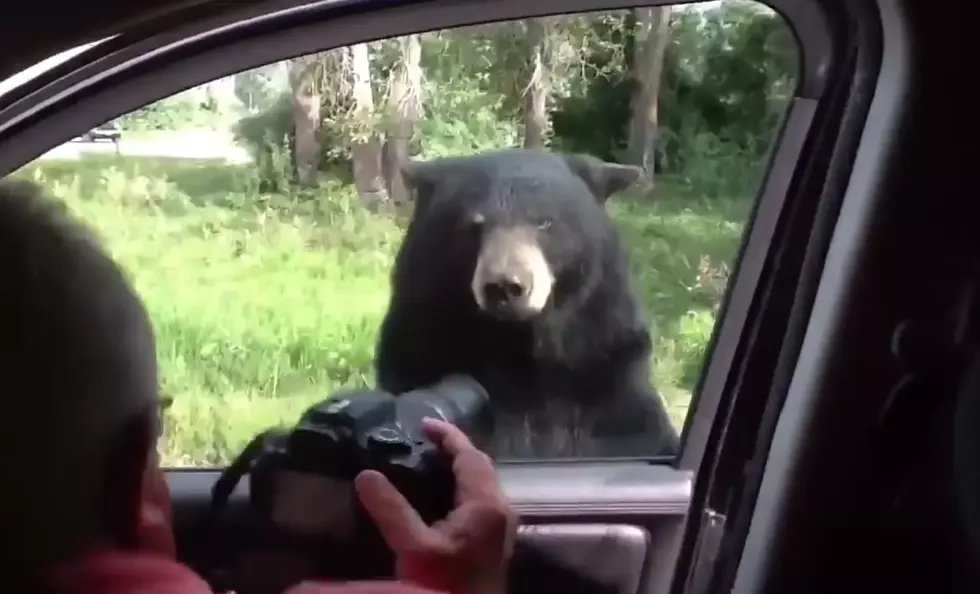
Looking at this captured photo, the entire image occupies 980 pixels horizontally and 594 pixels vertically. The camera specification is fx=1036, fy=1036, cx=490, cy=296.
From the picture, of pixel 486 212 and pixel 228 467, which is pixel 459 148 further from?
pixel 228 467

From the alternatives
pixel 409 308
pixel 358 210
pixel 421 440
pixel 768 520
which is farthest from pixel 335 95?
pixel 768 520

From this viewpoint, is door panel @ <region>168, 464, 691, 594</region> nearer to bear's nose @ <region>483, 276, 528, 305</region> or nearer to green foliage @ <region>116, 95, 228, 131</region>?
bear's nose @ <region>483, 276, 528, 305</region>

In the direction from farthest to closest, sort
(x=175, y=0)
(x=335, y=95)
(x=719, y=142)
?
(x=719, y=142)
(x=335, y=95)
(x=175, y=0)

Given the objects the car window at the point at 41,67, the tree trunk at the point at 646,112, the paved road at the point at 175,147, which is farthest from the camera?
the tree trunk at the point at 646,112

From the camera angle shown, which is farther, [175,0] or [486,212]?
[486,212]

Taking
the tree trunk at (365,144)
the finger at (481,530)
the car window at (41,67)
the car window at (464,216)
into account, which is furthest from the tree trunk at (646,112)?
the car window at (41,67)

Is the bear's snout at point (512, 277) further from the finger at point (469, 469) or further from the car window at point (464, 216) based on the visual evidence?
the finger at point (469, 469)

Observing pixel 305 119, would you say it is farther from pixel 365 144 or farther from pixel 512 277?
pixel 512 277
